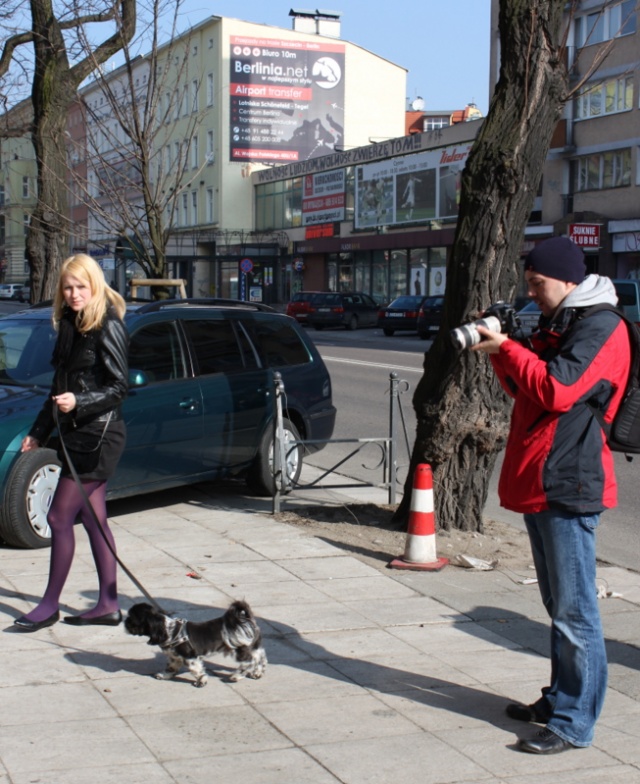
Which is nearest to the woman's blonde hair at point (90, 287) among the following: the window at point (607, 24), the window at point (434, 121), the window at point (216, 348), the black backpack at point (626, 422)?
the black backpack at point (626, 422)

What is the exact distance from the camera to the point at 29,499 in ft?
24.0

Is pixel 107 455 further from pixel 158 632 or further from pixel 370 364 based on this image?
pixel 370 364

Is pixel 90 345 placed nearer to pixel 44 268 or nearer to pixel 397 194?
pixel 44 268

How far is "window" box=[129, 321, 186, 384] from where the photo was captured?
8.34 metres

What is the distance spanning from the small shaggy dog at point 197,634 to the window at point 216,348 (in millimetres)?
4149

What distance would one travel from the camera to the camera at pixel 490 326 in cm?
395

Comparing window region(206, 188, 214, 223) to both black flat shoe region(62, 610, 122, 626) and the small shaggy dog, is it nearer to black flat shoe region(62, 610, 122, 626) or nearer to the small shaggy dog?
black flat shoe region(62, 610, 122, 626)

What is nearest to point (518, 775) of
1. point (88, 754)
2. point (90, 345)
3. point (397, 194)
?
point (88, 754)

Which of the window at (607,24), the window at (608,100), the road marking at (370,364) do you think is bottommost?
the road marking at (370,364)

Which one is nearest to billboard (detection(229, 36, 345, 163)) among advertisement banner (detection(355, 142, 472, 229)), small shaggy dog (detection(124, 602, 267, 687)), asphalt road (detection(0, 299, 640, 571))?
advertisement banner (detection(355, 142, 472, 229))

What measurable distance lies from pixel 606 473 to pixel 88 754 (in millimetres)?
2222

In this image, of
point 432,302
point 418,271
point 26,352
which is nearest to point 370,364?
point 432,302

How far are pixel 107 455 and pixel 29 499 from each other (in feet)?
6.38

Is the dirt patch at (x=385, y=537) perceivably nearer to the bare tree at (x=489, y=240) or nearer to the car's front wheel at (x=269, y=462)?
the bare tree at (x=489, y=240)
